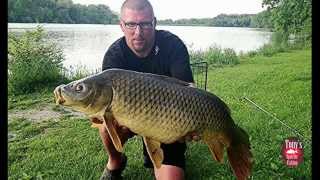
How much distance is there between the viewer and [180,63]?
1701mm

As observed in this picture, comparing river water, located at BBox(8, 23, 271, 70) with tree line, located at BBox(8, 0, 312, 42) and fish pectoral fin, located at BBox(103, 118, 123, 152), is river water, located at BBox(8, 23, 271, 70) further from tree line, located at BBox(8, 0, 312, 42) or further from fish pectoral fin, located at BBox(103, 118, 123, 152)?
fish pectoral fin, located at BBox(103, 118, 123, 152)

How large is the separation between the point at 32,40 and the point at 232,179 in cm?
86

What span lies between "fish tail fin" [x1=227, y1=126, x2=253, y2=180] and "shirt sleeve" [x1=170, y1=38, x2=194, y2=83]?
0.24m

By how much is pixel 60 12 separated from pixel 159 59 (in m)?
0.44

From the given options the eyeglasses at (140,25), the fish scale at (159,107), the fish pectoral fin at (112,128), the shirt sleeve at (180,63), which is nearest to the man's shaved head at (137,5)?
the eyeglasses at (140,25)

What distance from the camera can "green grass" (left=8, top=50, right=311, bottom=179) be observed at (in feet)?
5.71

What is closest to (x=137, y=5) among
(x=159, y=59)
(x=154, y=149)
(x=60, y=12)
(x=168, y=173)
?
(x=159, y=59)

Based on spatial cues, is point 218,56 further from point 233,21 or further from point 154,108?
point 154,108

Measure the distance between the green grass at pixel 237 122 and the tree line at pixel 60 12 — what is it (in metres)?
0.29

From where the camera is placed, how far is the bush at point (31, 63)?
5.64 ft

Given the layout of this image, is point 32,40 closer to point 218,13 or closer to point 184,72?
point 184,72

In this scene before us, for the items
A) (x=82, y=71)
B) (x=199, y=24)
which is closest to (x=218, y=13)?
(x=199, y=24)

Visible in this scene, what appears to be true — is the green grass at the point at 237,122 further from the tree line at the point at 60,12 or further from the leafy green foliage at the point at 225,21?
the tree line at the point at 60,12
